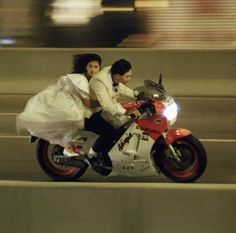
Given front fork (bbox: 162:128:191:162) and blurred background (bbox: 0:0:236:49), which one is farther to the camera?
blurred background (bbox: 0:0:236:49)

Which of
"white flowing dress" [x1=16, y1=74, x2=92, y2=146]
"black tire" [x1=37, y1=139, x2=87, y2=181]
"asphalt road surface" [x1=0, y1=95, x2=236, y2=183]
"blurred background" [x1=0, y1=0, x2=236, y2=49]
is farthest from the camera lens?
"blurred background" [x1=0, y1=0, x2=236, y2=49]

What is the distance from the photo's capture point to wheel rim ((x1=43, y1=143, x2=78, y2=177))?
9086mm

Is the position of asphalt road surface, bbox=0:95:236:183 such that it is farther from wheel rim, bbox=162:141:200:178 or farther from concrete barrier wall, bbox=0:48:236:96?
wheel rim, bbox=162:141:200:178

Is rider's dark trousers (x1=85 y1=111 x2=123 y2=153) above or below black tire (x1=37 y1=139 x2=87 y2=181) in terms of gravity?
above

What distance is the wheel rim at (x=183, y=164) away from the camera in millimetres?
8594

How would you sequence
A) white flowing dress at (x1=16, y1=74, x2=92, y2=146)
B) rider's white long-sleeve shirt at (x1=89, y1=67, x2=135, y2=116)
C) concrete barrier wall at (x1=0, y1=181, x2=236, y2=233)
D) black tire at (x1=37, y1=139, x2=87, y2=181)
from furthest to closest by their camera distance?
black tire at (x1=37, y1=139, x2=87, y2=181) → white flowing dress at (x1=16, y1=74, x2=92, y2=146) → rider's white long-sleeve shirt at (x1=89, y1=67, x2=135, y2=116) → concrete barrier wall at (x1=0, y1=181, x2=236, y2=233)

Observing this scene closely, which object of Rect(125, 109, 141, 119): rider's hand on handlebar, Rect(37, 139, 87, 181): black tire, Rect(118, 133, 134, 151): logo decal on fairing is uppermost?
Rect(125, 109, 141, 119): rider's hand on handlebar

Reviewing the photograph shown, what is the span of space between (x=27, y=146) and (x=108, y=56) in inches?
230

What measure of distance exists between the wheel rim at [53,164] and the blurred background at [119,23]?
9953 millimetres

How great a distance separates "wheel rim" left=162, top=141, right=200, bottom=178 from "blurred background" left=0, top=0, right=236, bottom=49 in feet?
33.5

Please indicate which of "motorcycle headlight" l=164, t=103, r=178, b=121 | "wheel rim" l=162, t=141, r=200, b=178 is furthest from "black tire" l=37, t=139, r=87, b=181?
"motorcycle headlight" l=164, t=103, r=178, b=121

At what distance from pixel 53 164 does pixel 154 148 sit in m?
1.27

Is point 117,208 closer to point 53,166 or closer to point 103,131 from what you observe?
point 103,131

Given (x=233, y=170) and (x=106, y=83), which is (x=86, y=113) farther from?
(x=233, y=170)
